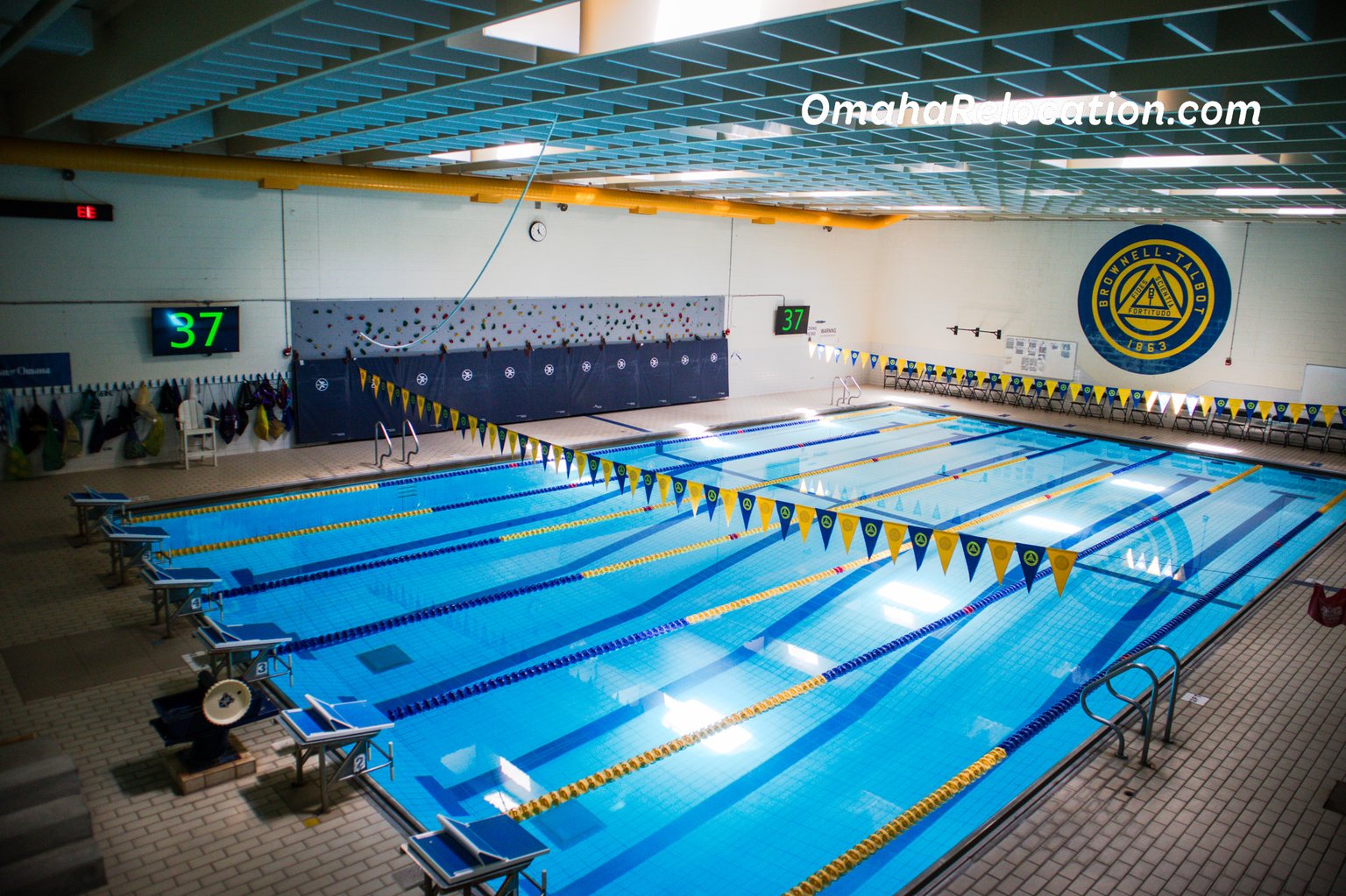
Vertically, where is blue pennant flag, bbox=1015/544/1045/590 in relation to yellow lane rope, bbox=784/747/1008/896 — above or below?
above

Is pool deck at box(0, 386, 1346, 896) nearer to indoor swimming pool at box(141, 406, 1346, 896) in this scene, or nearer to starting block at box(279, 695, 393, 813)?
starting block at box(279, 695, 393, 813)

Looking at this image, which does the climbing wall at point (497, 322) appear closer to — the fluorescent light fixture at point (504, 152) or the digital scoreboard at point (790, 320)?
the digital scoreboard at point (790, 320)

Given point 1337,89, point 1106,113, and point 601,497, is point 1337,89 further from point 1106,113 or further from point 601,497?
point 601,497

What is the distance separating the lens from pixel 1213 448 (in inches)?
570

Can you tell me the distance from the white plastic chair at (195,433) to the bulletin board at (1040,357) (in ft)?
49.0

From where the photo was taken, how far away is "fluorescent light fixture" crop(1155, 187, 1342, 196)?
9.80 m

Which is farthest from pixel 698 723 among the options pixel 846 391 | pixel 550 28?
pixel 846 391

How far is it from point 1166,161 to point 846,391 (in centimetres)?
1076

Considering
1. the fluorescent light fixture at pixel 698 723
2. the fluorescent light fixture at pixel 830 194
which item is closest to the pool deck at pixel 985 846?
the fluorescent light fixture at pixel 698 723

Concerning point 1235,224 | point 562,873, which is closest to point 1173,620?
point 562,873

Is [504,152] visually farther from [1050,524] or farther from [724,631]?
[1050,524]

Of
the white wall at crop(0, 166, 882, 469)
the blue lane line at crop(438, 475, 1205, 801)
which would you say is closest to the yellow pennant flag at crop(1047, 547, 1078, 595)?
the blue lane line at crop(438, 475, 1205, 801)

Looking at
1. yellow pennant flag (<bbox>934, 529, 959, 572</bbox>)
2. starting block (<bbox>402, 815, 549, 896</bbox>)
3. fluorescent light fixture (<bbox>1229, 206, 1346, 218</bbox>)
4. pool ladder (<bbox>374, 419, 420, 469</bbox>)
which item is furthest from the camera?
fluorescent light fixture (<bbox>1229, 206, 1346, 218</bbox>)

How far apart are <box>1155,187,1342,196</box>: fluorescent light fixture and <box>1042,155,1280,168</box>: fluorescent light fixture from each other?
249 cm
